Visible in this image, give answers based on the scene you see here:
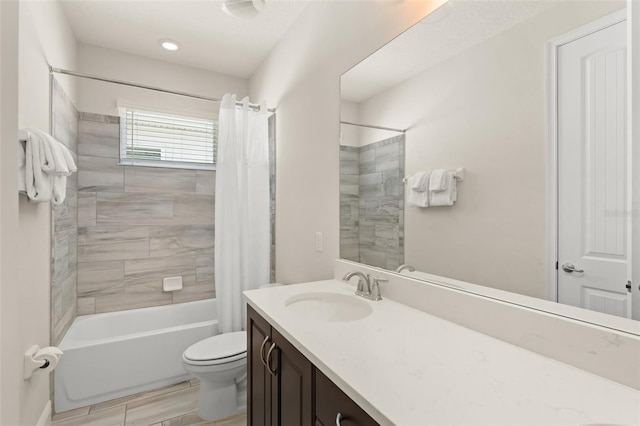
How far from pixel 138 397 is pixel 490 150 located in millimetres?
2589

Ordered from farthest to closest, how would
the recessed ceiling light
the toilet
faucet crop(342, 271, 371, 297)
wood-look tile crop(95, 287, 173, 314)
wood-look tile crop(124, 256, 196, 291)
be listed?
wood-look tile crop(124, 256, 196, 291), wood-look tile crop(95, 287, 173, 314), the recessed ceiling light, the toilet, faucet crop(342, 271, 371, 297)

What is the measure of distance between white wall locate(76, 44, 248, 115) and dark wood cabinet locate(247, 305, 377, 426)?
2.34 meters

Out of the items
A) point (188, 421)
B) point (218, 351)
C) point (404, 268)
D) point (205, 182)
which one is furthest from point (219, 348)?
point (205, 182)

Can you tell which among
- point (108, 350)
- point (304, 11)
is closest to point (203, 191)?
point (108, 350)

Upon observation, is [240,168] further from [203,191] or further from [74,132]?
[74,132]

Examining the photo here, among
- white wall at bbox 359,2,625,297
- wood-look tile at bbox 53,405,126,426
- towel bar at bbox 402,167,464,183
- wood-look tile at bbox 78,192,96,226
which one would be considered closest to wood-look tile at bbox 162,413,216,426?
wood-look tile at bbox 53,405,126,426

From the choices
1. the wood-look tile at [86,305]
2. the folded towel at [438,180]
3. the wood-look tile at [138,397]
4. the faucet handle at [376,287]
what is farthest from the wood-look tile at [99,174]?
the folded towel at [438,180]

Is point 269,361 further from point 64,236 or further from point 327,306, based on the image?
point 64,236

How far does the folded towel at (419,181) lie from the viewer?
1.22 m

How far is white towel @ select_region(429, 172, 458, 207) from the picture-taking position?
1.11 m

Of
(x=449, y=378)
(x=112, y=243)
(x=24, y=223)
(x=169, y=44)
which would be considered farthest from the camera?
(x=112, y=243)

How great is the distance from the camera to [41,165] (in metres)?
1.43

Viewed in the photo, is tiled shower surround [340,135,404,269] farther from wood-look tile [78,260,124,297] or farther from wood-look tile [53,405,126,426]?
wood-look tile [78,260,124,297]

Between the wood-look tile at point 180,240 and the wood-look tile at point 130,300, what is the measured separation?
363mm
